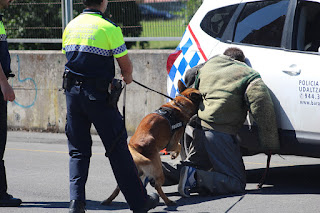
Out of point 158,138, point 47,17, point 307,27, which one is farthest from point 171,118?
point 47,17

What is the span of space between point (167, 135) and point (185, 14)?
4.62 m

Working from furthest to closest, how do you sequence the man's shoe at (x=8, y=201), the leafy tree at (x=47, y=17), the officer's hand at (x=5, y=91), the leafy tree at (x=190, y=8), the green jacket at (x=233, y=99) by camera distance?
1. the leafy tree at (x=47, y=17)
2. the leafy tree at (x=190, y=8)
3. the green jacket at (x=233, y=99)
4. the man's shoe at (x=8, y=201)
5. the officer's hand at (x=5, y=91)

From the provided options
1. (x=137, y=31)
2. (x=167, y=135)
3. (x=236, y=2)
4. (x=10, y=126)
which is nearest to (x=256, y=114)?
(x=167, y=135)

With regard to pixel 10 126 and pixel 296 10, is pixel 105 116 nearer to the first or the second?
pixel 296 10

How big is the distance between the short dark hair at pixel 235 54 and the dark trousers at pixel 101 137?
5.45 feet

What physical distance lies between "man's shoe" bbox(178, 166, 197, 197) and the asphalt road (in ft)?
0.26

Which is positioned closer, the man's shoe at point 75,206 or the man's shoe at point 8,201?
the man's shoe at point 75,206

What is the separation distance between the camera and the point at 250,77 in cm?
538

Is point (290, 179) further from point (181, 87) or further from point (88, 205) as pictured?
point (88, 205)

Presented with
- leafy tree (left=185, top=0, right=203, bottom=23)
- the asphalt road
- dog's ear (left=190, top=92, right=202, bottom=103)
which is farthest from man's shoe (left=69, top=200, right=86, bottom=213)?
leafy tree (left=185, top=0, right=203, bottom=23)

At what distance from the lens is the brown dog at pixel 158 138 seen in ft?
16.2

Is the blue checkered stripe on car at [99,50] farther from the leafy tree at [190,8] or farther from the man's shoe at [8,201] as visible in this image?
the leafy tree at [190,8]

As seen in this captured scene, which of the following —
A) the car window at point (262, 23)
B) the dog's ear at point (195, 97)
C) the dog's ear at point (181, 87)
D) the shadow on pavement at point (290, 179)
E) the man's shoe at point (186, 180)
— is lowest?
the shadow on pavement at point (290, 179)

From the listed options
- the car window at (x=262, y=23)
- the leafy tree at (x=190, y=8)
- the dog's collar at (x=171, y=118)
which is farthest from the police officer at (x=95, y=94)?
the leafy tree at (x=190, y=8)
